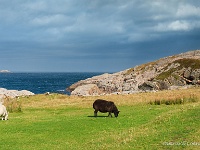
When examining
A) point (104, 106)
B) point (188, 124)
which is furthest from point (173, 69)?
point (188, 124)

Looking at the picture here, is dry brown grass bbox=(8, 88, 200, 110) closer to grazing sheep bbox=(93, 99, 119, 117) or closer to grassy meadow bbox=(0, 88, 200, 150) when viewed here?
grazing sheep bbox=(93, 99, 119, 117)

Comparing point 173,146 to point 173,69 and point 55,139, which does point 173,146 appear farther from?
point 173,69

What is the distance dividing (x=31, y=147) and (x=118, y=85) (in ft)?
347

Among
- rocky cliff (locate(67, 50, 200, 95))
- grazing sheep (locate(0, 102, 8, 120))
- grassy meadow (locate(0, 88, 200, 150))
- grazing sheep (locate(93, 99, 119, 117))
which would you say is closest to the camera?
grassy meadow (locate(0, 88, 200, 150))

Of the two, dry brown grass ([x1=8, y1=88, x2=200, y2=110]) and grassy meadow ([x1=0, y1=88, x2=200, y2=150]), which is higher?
dry brown grass ([x1=8, y1=88, x2=200, y2=110])

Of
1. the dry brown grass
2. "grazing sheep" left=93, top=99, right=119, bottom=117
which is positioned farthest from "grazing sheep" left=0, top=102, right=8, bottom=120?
the dry brown grass

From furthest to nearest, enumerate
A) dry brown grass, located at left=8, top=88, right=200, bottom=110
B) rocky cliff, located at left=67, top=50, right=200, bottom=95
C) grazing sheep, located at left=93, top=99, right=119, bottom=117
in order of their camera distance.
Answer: rocky cliff, located at left=67, top=50, right=200, bottom=95 → dry brown grass, located at left=8, top=88, right=200, bottom=110 → grazing sheep, located at left=93, top=99, right=119, bottom=117

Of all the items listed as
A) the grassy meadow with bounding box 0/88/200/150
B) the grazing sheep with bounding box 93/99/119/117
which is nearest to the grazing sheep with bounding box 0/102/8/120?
the grassy meadow with bounding box 0/88/200/150

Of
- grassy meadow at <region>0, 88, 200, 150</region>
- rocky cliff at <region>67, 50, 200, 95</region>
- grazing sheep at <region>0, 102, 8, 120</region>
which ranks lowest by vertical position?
grassy meadow at <region>0, 88, 200, 150</region>

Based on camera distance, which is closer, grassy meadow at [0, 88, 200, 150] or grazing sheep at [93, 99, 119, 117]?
grassy meadow at [0, 88, 200, 150]

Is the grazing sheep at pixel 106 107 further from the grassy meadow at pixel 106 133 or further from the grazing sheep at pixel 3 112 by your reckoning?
the grazing sheep at pixel 3 112

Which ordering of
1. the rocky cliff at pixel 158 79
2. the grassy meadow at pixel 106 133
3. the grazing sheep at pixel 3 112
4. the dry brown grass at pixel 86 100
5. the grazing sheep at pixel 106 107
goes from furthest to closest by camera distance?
the rocky cliff at pixel 158 79
the dry brown grass at pixel 86 100
the grazing sheep at pixel 106 107
the grazing sheep at pixel 3 112
the grassy meadow at pixel 106 133

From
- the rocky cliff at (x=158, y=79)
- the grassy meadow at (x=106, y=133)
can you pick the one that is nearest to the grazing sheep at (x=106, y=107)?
the grassy meadow at (x=106, y=133)

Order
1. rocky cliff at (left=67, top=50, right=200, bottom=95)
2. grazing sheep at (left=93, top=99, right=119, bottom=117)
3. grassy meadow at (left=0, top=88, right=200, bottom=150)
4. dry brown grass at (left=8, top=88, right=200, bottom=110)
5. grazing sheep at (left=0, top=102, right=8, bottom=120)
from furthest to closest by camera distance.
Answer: rocky cliff at (left=67, top=50, right=200, bottom=95) → dry brown grass at (left=8, top=88, right=200, bottom=110) → grazing sheep at (left=93, top=99, right=119, bottom=117) → grazing sheep at (left=0, top=102, right=8, bottom=120) → grassy meadow at (left=0, top=88, right=200, bottom=150)
